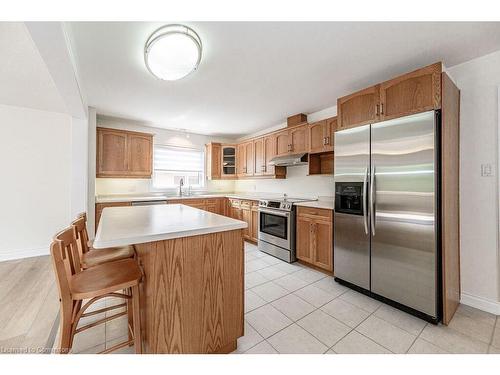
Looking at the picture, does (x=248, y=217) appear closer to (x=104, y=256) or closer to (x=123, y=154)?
(x=123, y=154)

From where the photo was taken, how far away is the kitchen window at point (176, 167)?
16.0 feet

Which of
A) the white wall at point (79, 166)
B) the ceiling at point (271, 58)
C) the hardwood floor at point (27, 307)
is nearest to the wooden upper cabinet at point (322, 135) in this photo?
the ceiling at point (271, 58)

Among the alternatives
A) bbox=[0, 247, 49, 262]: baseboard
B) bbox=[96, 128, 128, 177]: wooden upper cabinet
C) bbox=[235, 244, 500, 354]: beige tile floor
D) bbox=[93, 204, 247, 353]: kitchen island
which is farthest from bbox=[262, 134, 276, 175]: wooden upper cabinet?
bbox=[0, 247, 49, 262]: baseboard

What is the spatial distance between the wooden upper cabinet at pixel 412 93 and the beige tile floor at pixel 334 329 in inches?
74.1

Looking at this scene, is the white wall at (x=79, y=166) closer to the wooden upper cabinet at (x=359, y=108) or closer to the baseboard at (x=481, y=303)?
the wooden upper cabinet at (x=359, y=108)

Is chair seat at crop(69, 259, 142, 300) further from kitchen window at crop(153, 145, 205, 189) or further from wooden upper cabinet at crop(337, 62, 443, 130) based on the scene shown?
kitchen window at crop(153, 145, 205, 189)

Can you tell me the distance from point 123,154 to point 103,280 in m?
3.43

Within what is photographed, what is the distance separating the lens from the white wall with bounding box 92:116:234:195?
167 inches

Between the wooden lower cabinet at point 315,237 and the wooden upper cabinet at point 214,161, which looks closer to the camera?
the wooden lower cabinet at point 315,237

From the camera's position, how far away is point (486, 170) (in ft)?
6.72

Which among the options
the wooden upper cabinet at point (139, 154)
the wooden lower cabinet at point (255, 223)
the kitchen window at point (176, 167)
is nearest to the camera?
the wooden lower cabinet at point (255, 223)

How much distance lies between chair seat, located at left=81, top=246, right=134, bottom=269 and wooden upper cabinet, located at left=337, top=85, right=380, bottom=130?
8.41 ft

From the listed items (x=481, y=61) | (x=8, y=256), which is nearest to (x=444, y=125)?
(x=481, y=61)

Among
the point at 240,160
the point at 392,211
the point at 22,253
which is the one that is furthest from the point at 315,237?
the point at 22,253
